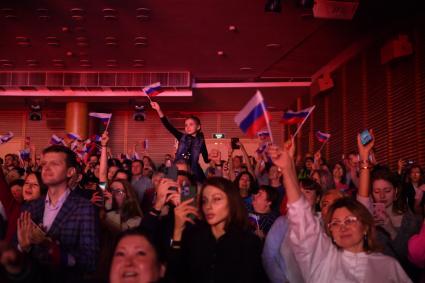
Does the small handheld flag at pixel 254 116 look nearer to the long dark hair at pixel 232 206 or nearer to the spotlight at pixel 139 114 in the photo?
the long dark hair at pixel 232 206

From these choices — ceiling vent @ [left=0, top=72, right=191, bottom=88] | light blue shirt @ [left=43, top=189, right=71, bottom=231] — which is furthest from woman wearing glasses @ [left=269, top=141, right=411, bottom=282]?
ceiling vent @ [left=0, top=72, right=191, bottom=88]

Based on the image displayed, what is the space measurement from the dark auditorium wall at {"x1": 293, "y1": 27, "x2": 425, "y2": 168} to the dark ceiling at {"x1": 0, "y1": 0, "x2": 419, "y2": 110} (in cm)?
60

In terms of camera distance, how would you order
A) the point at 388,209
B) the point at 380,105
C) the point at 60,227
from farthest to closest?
the point at 380,105, the point at 388,209, the point at 60,227

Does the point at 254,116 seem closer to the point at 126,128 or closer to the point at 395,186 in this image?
the point at 395,186

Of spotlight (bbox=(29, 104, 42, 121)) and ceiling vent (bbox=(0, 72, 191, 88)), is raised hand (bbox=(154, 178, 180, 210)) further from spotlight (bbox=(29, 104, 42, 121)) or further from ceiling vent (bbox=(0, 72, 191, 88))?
spotlight (bbox=(29, 104, 42, 121))

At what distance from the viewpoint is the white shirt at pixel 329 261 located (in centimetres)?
259

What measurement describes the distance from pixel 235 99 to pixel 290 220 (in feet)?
40.3

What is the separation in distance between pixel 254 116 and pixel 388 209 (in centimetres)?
172

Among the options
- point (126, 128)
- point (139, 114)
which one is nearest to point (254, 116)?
point (139, 114)

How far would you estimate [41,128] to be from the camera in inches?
647

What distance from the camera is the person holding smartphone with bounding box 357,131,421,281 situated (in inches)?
128

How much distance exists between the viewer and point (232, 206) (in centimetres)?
291

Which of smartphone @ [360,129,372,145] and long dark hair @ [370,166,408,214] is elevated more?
smartphone @ [360,129,372,145]

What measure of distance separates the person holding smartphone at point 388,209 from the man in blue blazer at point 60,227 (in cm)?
165
